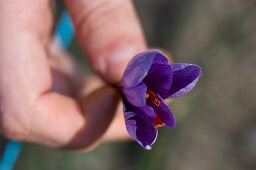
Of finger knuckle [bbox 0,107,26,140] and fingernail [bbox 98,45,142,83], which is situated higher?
fingernail [bbox 98,45,142,83]

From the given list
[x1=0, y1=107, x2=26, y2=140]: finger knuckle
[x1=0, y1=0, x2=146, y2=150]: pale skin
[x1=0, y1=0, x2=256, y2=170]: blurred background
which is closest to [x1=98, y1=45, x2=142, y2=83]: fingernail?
[x1=0, y1=0, x2=146, y2=150]: pale skin

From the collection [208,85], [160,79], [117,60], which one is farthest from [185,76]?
[208,85]

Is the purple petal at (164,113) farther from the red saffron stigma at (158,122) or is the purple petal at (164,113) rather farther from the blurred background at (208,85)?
the blurred background at (208,85)

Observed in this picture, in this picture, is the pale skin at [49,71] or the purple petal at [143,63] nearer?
the purple petal at [143,63]

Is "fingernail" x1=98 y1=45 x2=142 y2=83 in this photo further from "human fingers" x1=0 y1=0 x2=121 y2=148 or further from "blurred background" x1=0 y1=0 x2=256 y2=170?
"blurred background" x1=0 y1=0 x2=256 y2=170

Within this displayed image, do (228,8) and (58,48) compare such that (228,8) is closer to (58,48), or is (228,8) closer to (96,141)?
(58,48)

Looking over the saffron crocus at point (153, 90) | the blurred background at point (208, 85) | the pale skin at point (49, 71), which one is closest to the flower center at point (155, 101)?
the saffron crocus at point (153, 90)
